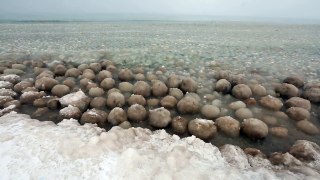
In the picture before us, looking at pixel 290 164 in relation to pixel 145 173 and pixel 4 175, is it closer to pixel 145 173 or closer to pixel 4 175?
pixel 145 173

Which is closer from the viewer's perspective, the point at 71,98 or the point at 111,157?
the point at 111,157

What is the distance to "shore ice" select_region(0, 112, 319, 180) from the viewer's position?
10.9 ft

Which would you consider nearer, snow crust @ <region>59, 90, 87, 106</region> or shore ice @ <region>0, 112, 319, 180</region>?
shore ice @ <region>0, 112, 319, 180</region>

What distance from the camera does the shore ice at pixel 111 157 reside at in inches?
131

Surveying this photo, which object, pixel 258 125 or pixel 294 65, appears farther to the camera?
pixel 294 65

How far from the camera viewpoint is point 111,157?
3.57 meters

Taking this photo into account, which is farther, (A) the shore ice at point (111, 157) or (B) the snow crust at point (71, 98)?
(B) the snow crust at point (71, 98)

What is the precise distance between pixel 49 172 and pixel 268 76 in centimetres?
658

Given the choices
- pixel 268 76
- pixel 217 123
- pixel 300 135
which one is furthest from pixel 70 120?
pixel 268 76

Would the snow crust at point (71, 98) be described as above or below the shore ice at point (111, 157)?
above

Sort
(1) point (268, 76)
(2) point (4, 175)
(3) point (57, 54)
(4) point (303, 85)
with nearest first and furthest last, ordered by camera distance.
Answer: (2) point (4, 175), (4) point (303, 85), (1) point (268, 76), (3) point (57, 54)

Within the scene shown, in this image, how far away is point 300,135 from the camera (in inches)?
191

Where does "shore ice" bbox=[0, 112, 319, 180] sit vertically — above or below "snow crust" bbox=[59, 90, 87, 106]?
below

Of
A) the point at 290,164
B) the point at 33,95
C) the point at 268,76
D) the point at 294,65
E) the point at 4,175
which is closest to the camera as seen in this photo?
the point at 4,175
